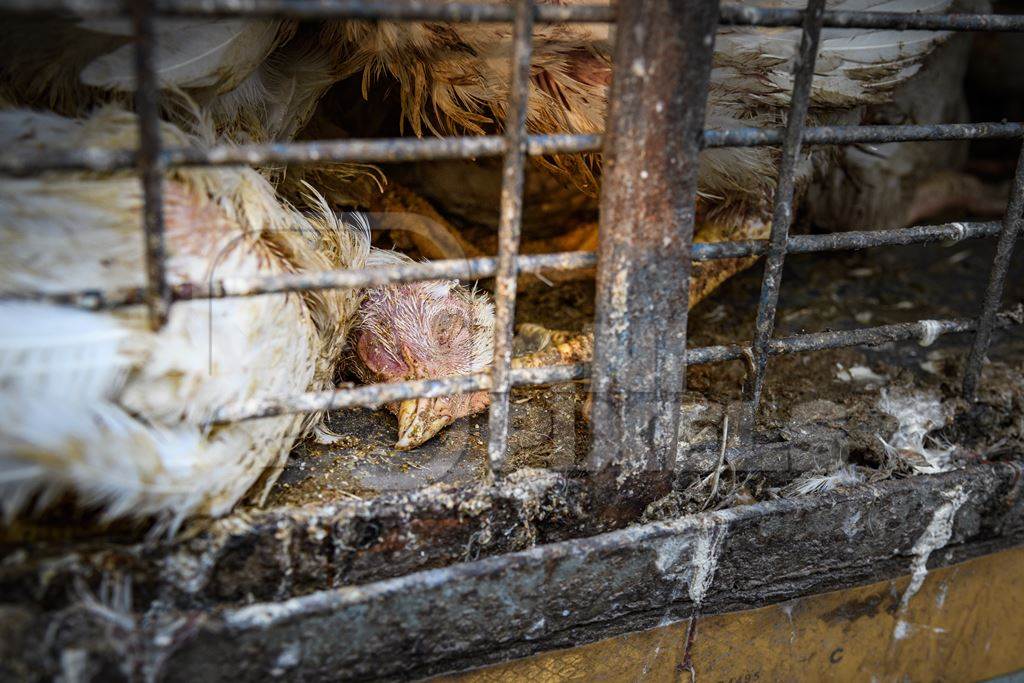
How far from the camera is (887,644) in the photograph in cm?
253

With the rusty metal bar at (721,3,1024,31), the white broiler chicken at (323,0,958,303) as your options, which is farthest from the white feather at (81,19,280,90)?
the rusty metal bar at (721,3,1024,31)

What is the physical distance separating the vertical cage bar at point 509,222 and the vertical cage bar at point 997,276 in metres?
1.42

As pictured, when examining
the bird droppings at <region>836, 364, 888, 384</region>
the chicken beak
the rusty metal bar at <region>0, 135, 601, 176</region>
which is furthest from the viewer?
the bird droppings at <region>836, 364, 888, 384</region>

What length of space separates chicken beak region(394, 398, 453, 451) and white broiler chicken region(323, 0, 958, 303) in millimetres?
871

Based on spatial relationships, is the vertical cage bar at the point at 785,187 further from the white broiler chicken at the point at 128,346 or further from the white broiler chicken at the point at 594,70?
the white broiler chicken at the point at 128,346

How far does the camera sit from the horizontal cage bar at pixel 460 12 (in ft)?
4.42

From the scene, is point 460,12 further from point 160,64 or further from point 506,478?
point 506,478

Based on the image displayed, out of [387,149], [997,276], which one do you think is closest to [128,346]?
[387,149]

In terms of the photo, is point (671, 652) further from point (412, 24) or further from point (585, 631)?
point (412, 24)

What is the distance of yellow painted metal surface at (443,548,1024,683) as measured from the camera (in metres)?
2.13

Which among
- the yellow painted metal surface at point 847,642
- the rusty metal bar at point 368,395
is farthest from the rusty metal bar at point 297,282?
the yellow painted metal surface at point 847,642

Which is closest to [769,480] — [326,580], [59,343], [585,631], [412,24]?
[585,631]

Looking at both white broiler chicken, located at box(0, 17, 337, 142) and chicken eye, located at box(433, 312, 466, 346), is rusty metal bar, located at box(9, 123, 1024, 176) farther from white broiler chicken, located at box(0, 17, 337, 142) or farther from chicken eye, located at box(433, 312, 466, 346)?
chicken eye, located at box(433, 312, 466, 346)

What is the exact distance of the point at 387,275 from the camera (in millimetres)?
1712
